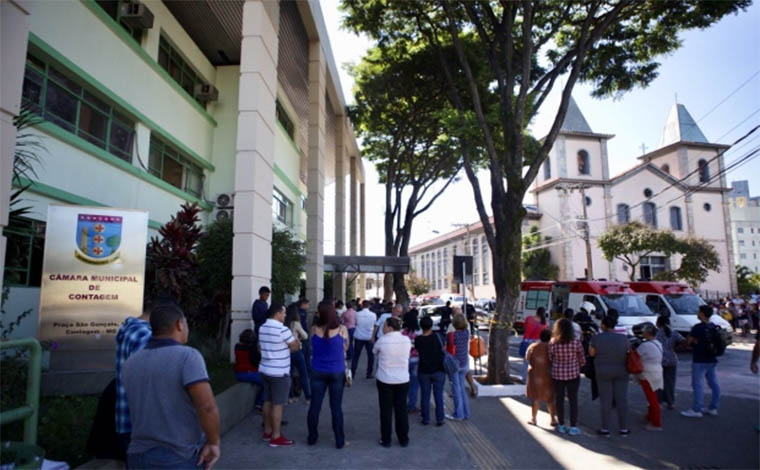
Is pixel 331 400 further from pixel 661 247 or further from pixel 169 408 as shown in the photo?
pixel 661 247

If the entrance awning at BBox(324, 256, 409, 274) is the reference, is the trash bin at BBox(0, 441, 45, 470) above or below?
below

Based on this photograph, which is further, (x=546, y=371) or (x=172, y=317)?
(x=546, y=371)

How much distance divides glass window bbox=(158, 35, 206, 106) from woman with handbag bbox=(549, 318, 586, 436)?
524 inches

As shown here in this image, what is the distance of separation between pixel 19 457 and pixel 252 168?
24.1 feet

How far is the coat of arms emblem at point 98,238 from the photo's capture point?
23.4 feet

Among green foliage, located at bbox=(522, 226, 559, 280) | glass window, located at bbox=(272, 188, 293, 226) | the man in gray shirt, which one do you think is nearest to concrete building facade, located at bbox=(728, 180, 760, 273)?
green foliage, located at bbox=(522, 226, 559, 280)

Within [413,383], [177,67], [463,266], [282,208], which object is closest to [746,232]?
[282,208]

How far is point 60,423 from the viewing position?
4.98 metres

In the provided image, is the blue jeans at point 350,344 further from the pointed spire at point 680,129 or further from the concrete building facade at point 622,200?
the pointed spire at point 680,129

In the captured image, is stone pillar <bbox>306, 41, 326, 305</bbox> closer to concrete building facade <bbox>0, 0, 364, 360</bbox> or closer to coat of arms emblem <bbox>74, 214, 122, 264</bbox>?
concrete building facade <bbox>0, 0, 364, 360</bbox>

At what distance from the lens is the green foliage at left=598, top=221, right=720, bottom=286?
33969 millimetres

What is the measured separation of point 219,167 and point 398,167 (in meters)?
9.11

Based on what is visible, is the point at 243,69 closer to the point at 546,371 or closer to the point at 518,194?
the point at 518,194

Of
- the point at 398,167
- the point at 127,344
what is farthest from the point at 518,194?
the point at 398,167
